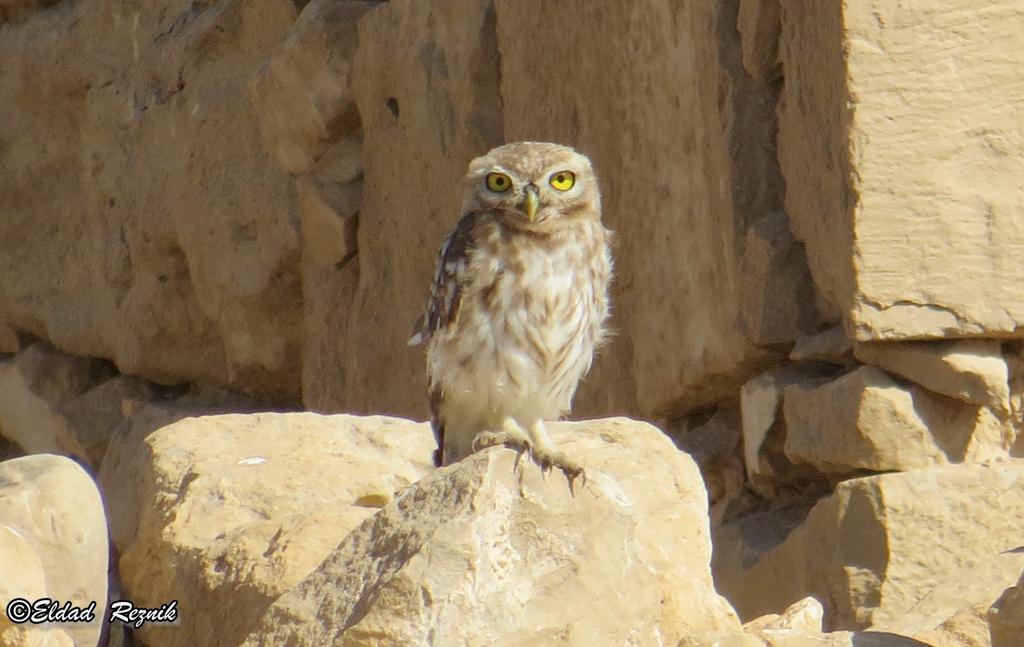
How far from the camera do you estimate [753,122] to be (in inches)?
229

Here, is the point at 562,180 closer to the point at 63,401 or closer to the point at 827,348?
the point at 827,348

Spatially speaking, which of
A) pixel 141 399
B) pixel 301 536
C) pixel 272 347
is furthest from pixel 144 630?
pixel 141 399

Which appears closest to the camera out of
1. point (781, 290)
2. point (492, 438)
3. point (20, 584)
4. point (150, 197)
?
point (20, 584)

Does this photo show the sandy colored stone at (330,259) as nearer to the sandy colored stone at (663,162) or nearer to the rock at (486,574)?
the sandy colored stone at (663,162)

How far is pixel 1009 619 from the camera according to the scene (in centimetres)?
363

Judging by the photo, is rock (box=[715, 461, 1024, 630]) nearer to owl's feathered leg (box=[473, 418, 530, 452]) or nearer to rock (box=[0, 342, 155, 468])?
owl's feathered leg (box=[473, 418, 530, 452])

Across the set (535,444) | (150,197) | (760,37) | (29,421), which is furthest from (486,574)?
(29,421)

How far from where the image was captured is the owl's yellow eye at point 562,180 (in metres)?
5.39

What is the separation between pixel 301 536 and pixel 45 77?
6407 millimetres

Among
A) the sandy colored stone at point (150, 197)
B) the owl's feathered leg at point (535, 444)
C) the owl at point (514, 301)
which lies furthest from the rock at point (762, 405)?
the sandy colored stone at point (150, 197)

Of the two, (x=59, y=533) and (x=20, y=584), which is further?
(x=59, y=533)

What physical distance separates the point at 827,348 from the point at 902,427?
1.16ft

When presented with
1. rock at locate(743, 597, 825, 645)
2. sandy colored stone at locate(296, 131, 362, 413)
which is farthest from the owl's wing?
sandy colored stone at locate(296, 131, 362, 413)

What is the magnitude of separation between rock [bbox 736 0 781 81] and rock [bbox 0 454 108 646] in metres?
2.43
